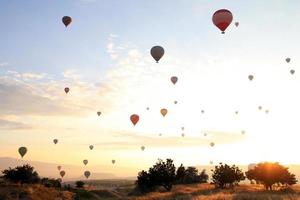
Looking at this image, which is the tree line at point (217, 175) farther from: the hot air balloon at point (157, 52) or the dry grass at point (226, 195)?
the hot air balloon at point (157, 52)

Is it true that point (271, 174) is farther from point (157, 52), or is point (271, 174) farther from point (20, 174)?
point (20, 174)

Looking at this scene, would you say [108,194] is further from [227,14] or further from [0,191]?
[227,14]

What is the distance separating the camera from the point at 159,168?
6944 cm

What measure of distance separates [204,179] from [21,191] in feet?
192

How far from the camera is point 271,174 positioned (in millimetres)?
70125

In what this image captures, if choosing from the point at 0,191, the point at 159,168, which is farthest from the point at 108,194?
the point at 0,191

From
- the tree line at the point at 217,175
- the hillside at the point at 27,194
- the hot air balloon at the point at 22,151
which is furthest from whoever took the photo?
the tree line at the point at 217,175

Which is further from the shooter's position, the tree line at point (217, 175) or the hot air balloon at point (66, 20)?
the tree line at point (217, 175)

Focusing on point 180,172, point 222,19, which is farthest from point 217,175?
point 222,19

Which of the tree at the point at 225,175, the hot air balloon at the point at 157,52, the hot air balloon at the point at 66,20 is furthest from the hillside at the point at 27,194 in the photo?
the tree at the point at 225,175

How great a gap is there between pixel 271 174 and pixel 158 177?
18675mm

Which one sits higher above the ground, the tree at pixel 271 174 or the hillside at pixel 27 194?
the tree at pixel 271 174

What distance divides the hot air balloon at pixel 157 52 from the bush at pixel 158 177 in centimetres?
2348

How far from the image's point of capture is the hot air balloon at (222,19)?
44.9m
